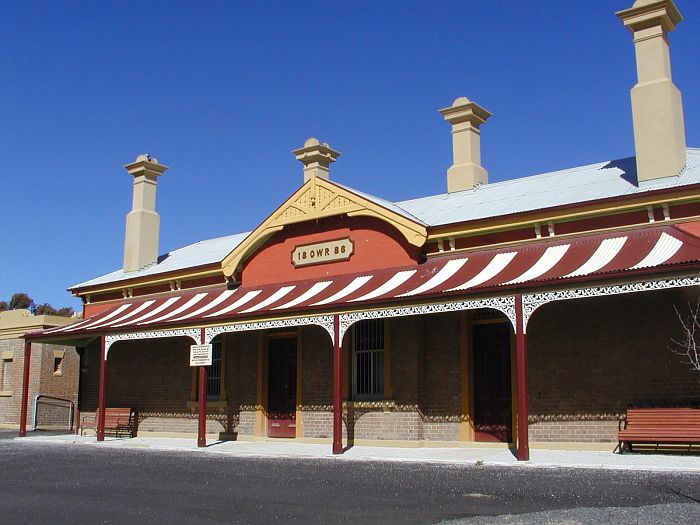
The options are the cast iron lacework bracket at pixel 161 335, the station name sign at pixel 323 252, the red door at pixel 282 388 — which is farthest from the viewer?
the red door at pixel 282 388

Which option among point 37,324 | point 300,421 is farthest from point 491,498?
point 37,324

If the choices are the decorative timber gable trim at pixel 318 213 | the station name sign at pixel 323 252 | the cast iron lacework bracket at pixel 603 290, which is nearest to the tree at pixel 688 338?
the cast iron lacework bracket at pixel 603 290

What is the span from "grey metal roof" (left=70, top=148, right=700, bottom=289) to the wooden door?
89.6 inches

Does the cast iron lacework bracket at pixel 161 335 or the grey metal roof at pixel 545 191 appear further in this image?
the cast iron lacework bracket at pixel 161 335

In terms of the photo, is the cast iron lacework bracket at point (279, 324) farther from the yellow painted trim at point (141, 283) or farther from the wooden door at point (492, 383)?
the yellow painted trim at point (141, 283)

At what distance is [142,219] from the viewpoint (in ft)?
81.7

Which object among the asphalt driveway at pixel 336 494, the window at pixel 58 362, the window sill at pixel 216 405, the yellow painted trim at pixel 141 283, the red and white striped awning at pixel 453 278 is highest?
the yellow painted trim at pixel 141 283

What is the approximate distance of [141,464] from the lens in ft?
42.8

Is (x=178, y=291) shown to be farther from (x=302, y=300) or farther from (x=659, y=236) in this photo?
(x=659, y=236)

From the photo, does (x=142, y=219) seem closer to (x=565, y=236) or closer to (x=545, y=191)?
(x=545, y=191)

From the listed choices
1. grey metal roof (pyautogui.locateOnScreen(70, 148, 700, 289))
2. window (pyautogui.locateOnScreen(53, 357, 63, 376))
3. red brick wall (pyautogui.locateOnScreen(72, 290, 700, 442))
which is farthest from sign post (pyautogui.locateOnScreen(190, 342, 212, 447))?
window (pyautogui.locateOnScreen(53, 357, 63, 376))

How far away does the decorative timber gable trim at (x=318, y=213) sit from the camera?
54.1ft

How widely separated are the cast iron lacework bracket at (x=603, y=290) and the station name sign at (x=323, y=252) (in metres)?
5.65

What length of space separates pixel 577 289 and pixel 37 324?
739 inches
